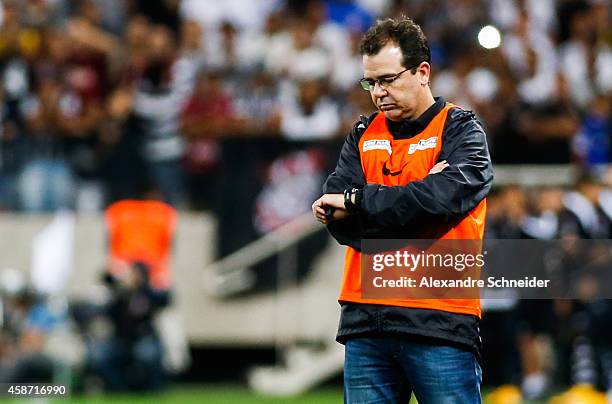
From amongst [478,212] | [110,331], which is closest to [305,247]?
[110,331]

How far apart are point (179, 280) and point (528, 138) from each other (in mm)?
4294

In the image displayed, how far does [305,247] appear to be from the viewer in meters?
14.7

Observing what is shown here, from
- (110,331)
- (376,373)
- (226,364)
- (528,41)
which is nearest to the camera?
(376,373)

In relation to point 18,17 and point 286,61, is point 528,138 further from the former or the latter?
point 18,17

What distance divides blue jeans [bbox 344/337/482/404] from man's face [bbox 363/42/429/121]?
0.97m

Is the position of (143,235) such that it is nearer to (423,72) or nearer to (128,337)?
(128,337)

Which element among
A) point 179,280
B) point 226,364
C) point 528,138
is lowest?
point 226,364

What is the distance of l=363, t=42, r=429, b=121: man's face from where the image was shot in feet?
17.6

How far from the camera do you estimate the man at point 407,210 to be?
17.0ft

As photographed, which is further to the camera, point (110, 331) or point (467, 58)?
point (467, 58)

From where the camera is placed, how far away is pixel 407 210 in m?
5.15

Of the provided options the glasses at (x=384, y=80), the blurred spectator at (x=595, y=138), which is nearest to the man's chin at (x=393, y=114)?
the glasses at (x=384, y=80)

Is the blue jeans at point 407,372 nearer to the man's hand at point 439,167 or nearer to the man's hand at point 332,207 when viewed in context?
the man's hand at point 332,207

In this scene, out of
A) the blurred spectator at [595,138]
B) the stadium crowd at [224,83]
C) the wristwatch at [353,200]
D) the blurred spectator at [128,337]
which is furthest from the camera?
the stadium crowd at [224,83]
